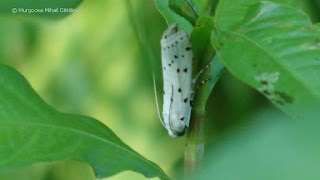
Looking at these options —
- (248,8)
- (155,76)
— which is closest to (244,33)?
(248,8)

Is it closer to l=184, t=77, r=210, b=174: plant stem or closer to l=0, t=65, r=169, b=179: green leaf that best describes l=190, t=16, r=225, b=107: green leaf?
l=184, t=77, r=210, b=174: plant stem

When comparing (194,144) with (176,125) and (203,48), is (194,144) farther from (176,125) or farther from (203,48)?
(176,125)

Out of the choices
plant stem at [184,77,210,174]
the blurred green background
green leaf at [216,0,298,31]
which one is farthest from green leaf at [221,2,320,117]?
the blurred green background

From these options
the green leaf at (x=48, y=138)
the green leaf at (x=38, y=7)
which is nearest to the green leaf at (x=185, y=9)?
the green leaf at (x=48, y=138)

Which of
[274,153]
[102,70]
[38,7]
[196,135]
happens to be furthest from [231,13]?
[102,70]

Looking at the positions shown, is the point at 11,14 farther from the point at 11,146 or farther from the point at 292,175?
the point at 292,175

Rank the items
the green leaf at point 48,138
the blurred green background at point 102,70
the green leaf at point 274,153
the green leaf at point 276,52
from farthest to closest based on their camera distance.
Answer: the blurred green background at point 102,70 → the green leaf at point 48,138 → the green leaf at point 276,52 → the green leaf at point 274,153

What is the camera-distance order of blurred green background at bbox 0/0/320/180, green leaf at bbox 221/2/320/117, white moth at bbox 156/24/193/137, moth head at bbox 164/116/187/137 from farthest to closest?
blurred green background at bbox 0/0/320/180
moth head at bbox 164/116/187/137
white moth at bbox 156/24/193/137
green leaf at bbox 221/2/320/117

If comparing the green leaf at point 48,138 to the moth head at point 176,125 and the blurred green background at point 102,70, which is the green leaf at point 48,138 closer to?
the moth head at point 176,125
